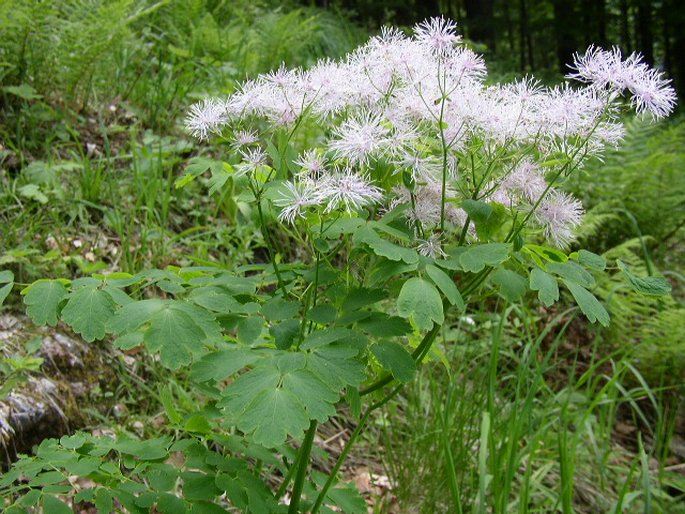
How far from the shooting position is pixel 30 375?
1.94m

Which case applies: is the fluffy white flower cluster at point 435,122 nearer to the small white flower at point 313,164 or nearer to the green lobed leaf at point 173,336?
the small white flower at point 313,164

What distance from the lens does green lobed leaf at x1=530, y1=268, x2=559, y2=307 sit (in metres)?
1.00

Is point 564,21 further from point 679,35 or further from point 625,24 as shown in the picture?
point 625,24

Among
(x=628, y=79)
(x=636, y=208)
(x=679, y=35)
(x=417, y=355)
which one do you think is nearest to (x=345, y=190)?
(x=417, y=355)

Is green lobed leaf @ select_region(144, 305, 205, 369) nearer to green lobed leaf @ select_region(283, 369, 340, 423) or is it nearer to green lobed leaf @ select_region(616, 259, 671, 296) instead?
green lobed leaf @ select_region(283, 369, 340, 423)

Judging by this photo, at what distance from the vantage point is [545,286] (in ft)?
3.34

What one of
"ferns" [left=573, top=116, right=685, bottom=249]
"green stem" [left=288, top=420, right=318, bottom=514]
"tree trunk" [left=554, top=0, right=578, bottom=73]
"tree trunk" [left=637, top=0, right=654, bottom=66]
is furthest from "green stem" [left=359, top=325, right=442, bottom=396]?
"tree trunk" [left=637, top=0, right=654, bottom=66]

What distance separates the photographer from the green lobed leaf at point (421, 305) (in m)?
0.92

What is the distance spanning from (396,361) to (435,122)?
1.33ft

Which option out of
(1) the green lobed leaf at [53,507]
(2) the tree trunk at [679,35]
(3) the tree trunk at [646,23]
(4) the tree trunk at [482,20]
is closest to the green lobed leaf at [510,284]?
(1) the green lobed leaf at [53,507]

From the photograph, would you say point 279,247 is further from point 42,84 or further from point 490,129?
point 490,129

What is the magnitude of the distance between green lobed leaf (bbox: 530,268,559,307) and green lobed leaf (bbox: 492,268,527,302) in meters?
0.05

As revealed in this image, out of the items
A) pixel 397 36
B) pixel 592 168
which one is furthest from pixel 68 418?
pixel 592 168

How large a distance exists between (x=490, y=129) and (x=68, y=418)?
1.59m
